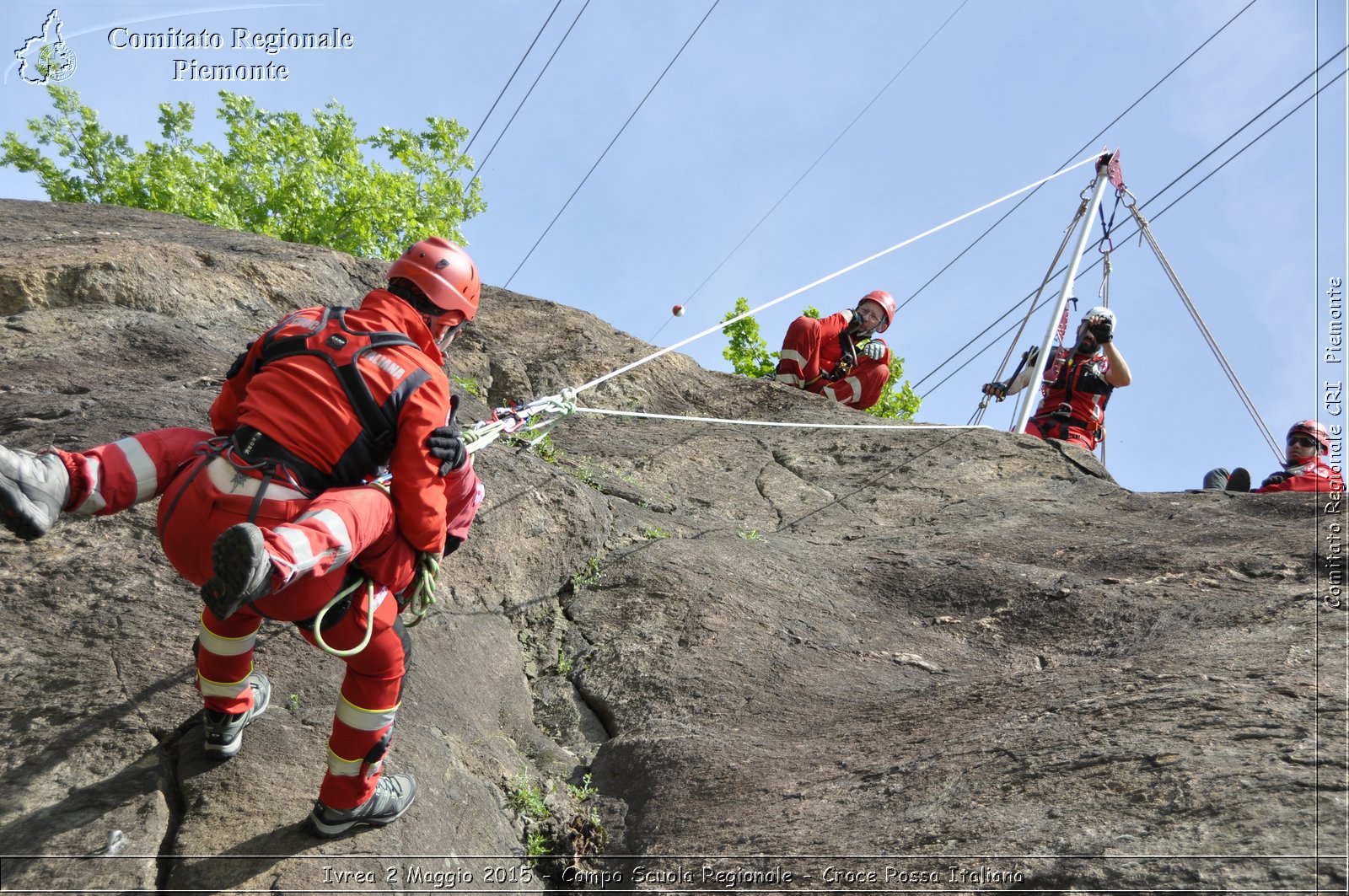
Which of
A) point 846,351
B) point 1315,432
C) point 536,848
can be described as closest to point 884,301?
point 846,351

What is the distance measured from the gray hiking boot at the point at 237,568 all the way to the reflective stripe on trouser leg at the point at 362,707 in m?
0.65

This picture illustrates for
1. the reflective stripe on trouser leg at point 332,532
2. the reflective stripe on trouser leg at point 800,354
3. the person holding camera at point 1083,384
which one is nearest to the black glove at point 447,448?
the reflective stripe on trouser leg at point 332,532

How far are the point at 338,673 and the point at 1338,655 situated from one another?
12.9ft

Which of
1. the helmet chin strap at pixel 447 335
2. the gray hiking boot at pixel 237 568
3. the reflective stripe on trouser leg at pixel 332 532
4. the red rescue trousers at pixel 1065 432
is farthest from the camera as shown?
the red rescue trousers at pixel 1065 432

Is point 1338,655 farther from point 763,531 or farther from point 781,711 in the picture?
point 763,531

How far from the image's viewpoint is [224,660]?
12.5 ft

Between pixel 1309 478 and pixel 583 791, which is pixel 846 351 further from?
pixel 583 791

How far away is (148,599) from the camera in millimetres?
4578

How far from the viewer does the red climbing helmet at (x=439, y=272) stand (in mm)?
4105

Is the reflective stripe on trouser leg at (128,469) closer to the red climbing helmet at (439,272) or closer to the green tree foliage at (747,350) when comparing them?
the red climbing helmet at (439,272)

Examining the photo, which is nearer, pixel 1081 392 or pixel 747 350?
pixel 1081 392

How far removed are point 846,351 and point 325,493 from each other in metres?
7.61

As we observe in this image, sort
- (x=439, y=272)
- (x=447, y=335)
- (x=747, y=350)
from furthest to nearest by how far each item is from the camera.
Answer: (x=747, y=350) → (x=447, y=335) → (x=439, y=272)

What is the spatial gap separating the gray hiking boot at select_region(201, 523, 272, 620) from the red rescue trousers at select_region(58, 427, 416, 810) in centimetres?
28
